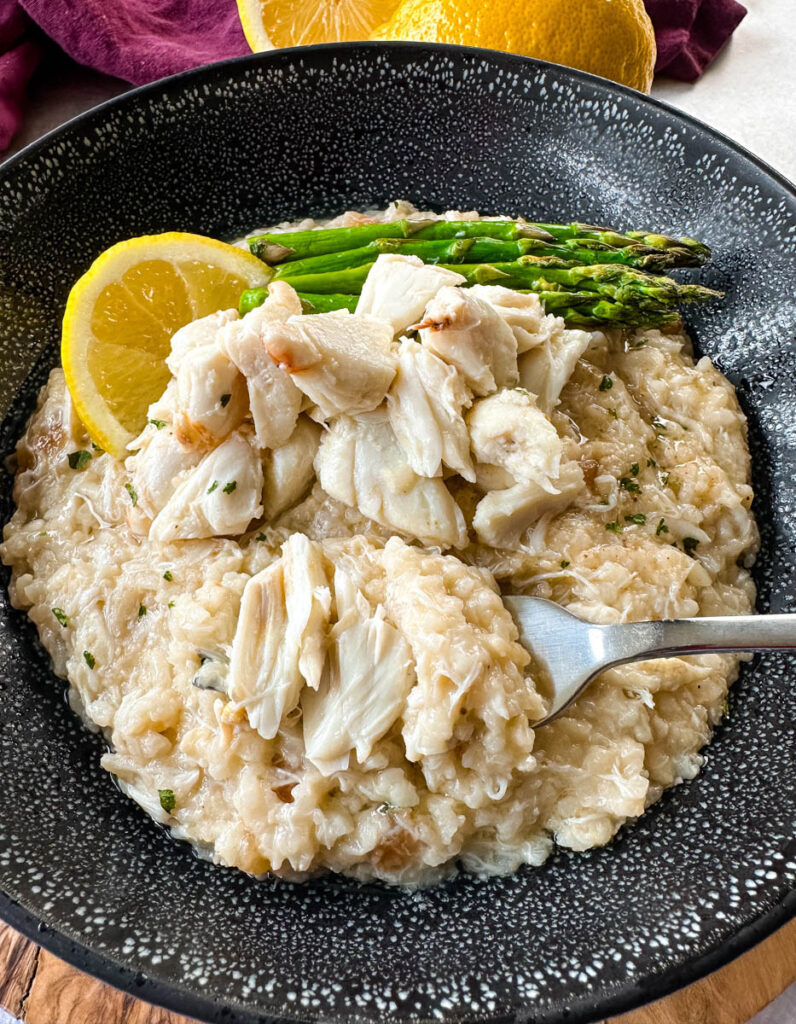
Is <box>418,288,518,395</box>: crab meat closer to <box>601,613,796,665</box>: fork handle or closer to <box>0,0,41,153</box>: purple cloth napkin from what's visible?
<box>601,613,796,665</box>: fork handle

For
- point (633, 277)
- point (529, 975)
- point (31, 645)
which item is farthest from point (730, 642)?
point (31, 645)

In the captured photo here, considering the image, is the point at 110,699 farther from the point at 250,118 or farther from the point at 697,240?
the point at 697,240

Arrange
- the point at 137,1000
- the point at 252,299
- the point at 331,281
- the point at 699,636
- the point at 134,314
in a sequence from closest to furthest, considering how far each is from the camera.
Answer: the point at 699,636 → the point at 137,1000 → the point at 134,314 → the point at 252,299 → the point at 331,281

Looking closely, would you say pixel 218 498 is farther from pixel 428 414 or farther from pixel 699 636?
pixel 699 636

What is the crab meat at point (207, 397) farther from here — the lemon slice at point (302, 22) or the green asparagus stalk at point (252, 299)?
the lemon slice at point (302, 22)

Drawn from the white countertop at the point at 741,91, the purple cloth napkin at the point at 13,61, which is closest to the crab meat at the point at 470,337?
the white countertop at the point at 741,91

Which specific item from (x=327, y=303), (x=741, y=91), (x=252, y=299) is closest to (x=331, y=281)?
(x=327, y=303)
